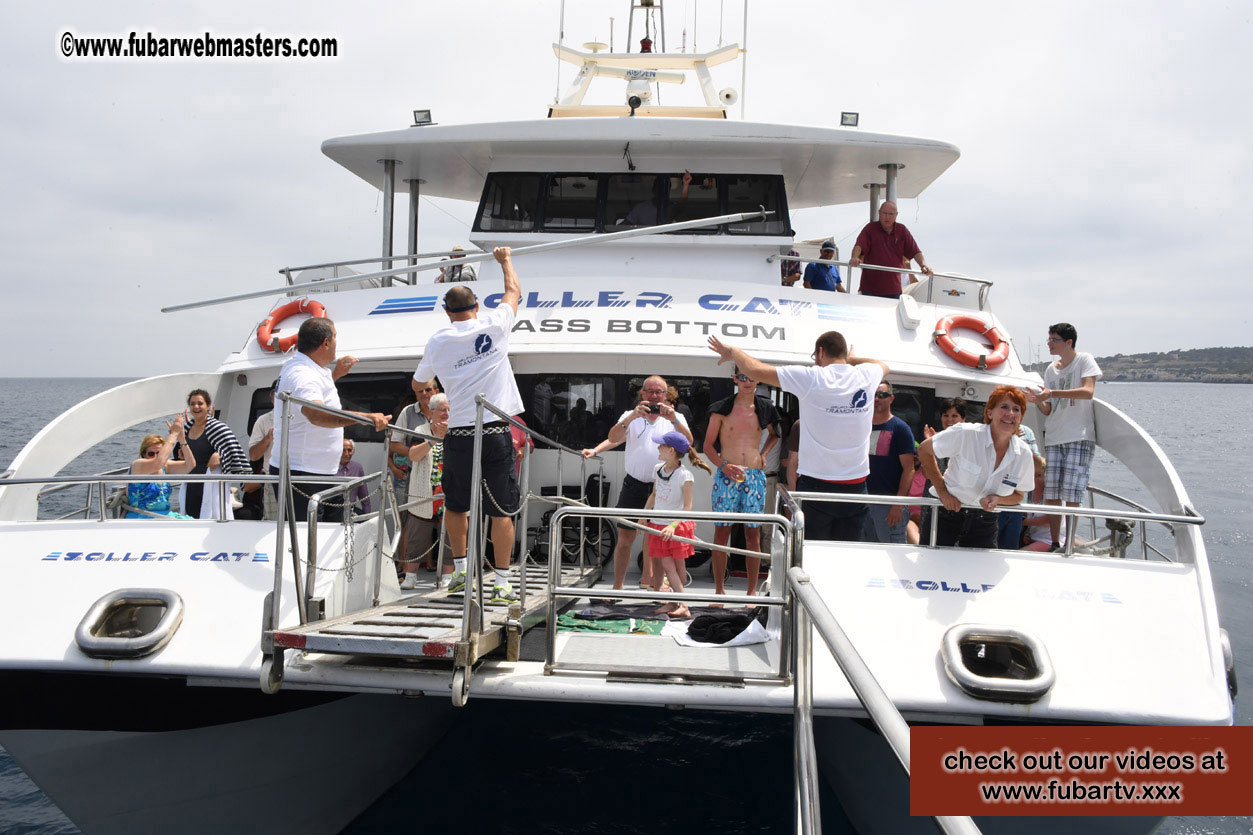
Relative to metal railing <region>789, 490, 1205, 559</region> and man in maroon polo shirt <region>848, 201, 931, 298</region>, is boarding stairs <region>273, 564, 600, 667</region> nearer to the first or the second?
metal railing <region>789, 490, 1205, 559</region>

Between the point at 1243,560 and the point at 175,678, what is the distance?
1517 cm

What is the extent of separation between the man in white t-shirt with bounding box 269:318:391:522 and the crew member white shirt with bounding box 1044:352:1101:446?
437 centimetres

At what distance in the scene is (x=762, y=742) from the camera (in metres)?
6.75

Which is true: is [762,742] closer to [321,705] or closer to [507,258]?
[321,705]

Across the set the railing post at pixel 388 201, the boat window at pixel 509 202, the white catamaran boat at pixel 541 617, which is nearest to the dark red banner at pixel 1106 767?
the white catamaran boat at pixel 541 617

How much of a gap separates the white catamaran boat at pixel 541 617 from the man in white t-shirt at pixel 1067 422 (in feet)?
0.49

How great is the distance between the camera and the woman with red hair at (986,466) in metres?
4.11

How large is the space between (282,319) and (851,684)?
19.0 ft

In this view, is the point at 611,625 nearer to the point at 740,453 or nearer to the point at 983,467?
the point at 740,453

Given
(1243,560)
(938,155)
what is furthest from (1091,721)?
(1243,560)

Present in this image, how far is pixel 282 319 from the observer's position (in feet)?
22.2

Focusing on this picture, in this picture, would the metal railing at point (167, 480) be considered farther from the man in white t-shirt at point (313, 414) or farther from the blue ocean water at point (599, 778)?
the blue ocean water at point (599, 778)

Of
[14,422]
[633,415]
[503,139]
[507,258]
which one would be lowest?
[14,422]

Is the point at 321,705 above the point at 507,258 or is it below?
below
